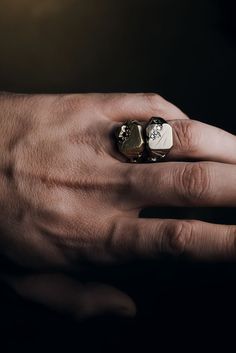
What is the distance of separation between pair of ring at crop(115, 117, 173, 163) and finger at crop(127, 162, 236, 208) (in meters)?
0.03

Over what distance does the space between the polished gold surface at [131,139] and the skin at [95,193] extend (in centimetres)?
3

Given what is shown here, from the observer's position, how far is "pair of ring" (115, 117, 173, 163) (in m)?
0.95

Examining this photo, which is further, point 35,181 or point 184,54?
point 184,54

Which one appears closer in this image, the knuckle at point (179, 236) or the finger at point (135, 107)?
the knuckle at point (179, 236)

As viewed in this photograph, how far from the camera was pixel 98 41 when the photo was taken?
1422 millimetres

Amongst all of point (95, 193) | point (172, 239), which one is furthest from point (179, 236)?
point (95, 193)

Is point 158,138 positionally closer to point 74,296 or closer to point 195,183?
point 195,183

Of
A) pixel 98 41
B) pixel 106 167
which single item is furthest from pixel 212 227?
pixel 98 41

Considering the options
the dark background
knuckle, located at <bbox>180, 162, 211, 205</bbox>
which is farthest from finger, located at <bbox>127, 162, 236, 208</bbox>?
the dark background

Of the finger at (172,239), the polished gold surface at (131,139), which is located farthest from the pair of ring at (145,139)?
the finger at (172,239)

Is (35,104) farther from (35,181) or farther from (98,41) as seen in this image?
(98,41)

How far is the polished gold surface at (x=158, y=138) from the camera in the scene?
37.2 inches

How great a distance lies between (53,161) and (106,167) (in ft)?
0.40

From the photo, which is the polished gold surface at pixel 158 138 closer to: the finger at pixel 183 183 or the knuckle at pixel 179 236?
the finger at pixel 183 183
